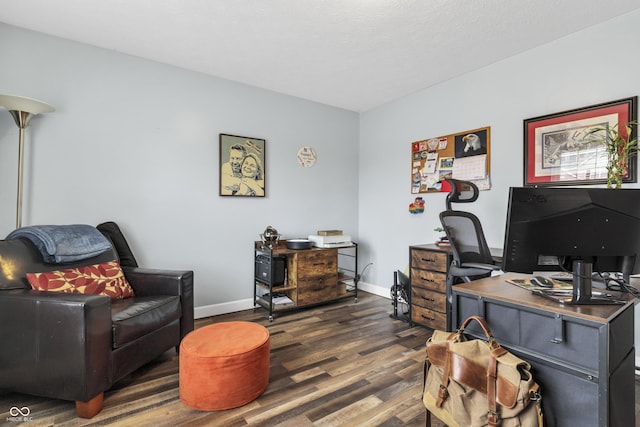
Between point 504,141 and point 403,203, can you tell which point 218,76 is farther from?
point 504,141

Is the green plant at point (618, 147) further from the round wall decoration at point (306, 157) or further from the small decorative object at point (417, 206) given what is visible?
the round wall decoration at point (306, 157)

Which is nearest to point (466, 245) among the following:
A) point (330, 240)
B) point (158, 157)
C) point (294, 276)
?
point (330, 240)

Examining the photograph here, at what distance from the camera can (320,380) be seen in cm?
204

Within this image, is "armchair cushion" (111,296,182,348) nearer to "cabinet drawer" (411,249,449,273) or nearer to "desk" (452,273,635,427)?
"desk" (452,273,635,427)

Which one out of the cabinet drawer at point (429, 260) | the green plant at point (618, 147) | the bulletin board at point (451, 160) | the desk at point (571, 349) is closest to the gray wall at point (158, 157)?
the bulletin board at point (451, 160)

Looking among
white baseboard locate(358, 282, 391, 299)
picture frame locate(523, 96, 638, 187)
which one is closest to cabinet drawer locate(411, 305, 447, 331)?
white baseboard locate(358, 282, 391, 299)

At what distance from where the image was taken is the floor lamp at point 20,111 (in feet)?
6.86

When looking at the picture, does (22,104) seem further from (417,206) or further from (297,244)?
(417,206)

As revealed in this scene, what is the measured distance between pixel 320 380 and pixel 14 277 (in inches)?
77.4

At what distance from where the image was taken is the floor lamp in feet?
6.86

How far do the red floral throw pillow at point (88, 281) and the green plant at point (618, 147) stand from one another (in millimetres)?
A: 3376

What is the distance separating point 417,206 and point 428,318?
48.5 inches

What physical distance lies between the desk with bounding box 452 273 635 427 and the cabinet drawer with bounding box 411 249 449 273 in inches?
53.4

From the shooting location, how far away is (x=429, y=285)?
2883 millimetres
